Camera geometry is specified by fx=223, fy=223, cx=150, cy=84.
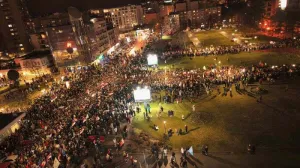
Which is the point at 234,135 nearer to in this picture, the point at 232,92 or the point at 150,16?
the point at 232,92

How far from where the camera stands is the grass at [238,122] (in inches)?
750

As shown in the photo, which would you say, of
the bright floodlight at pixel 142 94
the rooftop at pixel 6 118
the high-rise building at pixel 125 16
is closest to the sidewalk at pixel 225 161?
the bright floodlight at pixel 142 94

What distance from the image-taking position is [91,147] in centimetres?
2091

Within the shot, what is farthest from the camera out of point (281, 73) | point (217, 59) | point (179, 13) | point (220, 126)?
point (179, 13)

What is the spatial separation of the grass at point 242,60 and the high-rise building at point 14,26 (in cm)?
6658

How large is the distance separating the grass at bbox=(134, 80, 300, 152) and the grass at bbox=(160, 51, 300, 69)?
11.7 meters

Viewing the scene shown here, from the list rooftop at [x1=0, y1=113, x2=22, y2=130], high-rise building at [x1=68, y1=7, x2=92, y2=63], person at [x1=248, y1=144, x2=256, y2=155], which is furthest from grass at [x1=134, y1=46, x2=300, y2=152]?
high-rise building at [x1=68, y1=7, x2=92, y2=63]

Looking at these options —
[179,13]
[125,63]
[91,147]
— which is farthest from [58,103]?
[179,13]

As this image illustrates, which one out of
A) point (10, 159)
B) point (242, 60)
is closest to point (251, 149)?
point (10, 159)

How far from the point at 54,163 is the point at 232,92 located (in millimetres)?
21749

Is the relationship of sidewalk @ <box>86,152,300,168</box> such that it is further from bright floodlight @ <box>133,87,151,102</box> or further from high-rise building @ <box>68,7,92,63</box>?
high-rise building @ <box>68,7,92,63</box>

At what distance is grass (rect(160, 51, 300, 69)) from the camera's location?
38938 millimetres

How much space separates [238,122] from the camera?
72.6ft

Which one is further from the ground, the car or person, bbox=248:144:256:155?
person, bbox=248:144:256:155
